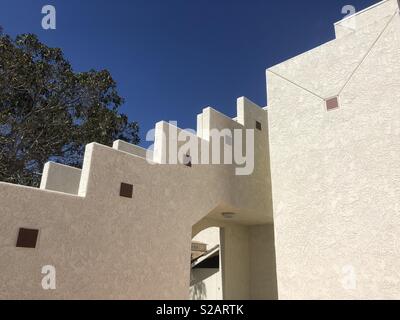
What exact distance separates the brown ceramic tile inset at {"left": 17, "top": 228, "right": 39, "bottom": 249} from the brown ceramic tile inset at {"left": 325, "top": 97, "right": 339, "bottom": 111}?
742 centimetres

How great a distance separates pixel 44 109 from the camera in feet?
49.2

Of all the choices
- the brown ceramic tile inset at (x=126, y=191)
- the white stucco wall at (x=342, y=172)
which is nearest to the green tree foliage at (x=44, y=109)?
the brown ceramic tile inset at (x=126, y=191)

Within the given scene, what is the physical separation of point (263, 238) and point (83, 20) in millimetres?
10654

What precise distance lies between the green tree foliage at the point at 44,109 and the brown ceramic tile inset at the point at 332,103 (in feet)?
36.9

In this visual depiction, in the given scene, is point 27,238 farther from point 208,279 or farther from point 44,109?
point 44,109

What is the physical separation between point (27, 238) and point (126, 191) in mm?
2186

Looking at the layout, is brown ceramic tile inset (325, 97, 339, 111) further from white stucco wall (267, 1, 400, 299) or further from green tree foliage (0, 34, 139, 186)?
green tree foliage (0, 34, 139, 186)

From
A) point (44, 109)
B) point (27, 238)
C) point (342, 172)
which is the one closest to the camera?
point (27, 238)

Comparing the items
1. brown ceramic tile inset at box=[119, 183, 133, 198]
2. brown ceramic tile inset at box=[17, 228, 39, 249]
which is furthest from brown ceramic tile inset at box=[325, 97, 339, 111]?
brown ceramic tile inset at box=[17, 228, 39, 249]

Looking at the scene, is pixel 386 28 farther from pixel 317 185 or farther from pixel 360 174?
pixel 317 185

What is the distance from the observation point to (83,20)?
11.0 m

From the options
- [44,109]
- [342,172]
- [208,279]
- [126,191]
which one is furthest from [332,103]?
[44,109]

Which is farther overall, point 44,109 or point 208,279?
point 44,109

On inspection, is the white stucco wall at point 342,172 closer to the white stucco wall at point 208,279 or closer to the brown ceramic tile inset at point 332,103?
the brown ceramic tile inset at point 332,103
